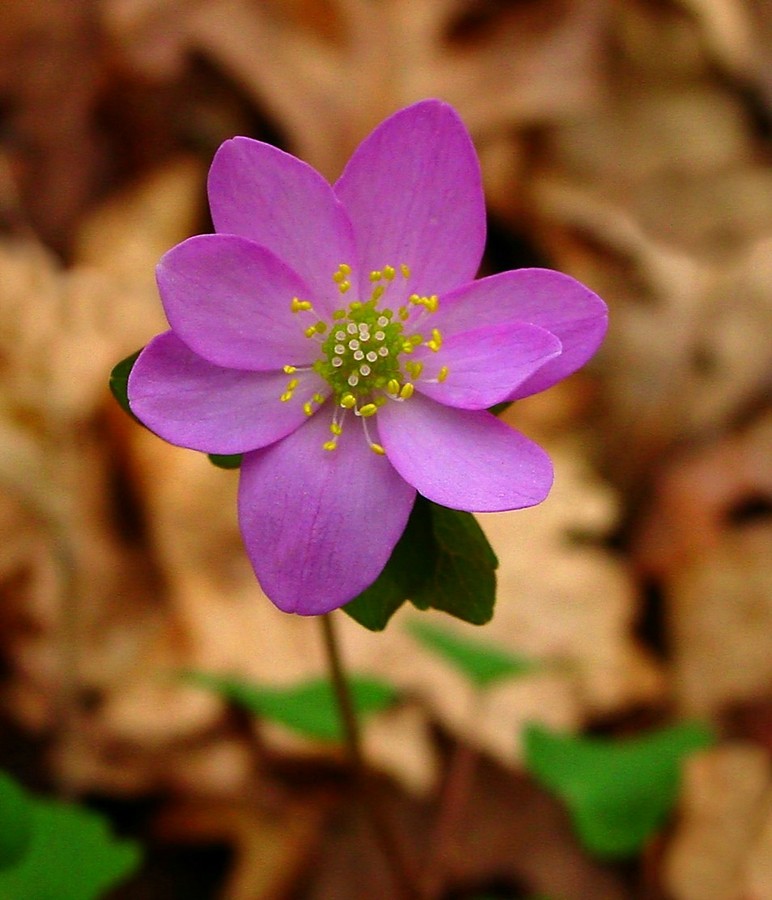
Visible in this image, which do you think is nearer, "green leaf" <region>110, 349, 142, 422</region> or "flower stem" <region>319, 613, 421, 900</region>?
"green leaf" <region>110, 349, 142, 422</region>

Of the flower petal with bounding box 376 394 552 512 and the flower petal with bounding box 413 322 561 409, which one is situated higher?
the flower petal with bounding box 413 322 561 409

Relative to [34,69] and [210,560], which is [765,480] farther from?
[34,69]

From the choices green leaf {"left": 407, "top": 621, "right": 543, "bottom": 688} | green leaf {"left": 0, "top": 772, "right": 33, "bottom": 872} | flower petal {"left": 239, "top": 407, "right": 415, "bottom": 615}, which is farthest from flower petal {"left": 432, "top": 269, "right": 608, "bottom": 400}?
green leaf {"left": 407, "top": 621, "right": 543, "bottom": 688}

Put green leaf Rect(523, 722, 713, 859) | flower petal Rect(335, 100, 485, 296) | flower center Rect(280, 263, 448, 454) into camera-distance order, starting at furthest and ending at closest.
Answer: green leaf Rect(523, 722, 713, 859), flower center Rect(280, 263, 448, 454), flower petal Rect(335, 100, 485, 296)

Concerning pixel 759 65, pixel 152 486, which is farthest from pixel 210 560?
pixel 759 65

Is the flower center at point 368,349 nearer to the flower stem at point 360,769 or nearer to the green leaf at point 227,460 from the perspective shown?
the green leaf at point 227,460

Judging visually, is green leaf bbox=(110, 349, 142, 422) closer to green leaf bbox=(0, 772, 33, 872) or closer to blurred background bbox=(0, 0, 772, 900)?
green leaf bbox=(0, 772, 33, 872)

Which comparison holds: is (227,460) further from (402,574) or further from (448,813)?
(448,813)
